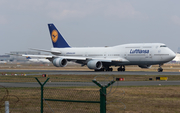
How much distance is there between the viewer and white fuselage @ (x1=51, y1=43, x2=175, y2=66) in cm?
4875

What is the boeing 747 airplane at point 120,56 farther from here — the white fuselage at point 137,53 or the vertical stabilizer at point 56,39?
the vertical stabilizer at point 56,39

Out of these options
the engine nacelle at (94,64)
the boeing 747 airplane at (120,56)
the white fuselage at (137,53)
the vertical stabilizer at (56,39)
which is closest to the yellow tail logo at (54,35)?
the vertical stabilizer at (56,39)

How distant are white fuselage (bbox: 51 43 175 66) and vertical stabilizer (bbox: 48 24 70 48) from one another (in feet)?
27.4

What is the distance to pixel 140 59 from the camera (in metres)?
50.1

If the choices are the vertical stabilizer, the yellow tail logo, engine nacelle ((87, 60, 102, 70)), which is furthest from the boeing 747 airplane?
the yellow tail logo

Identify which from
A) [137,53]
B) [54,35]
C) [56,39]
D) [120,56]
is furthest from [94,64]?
[54,35]

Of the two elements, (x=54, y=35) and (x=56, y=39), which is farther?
(x=54, y=35)

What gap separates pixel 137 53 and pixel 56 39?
67.9 feet

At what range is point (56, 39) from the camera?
64375 mm

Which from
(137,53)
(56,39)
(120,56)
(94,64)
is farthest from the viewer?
(56,39)

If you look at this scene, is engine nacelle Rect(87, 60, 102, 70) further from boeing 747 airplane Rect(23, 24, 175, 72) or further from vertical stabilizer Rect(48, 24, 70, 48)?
vertical stabilizer Rect(48, 24, 70, 48)

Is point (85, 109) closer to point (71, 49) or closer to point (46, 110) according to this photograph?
point (46, 110)

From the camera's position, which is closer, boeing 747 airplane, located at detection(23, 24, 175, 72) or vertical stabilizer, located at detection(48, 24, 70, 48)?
boeing 747 airplane, located at detection(23, 24, 175, 72)

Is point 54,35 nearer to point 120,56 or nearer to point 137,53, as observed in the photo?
point 120,56
